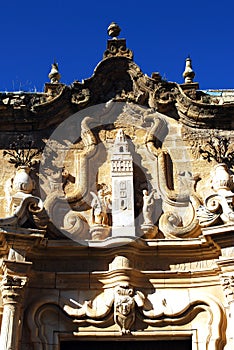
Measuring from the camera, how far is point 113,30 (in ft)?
33.0

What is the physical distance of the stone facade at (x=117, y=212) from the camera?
311 inches

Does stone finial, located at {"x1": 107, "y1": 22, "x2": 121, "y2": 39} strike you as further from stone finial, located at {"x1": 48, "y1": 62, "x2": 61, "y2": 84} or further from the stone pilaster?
the stone pilaster

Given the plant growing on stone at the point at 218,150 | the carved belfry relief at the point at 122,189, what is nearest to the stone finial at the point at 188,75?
the plant growing on stone at the point at 218,150

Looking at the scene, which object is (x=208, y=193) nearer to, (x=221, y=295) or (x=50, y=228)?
(x=221, y=295)

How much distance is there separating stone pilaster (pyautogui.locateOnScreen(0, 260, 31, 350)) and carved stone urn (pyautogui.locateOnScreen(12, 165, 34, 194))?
3.75 feet

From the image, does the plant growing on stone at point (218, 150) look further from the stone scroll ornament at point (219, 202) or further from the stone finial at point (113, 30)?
the stone finial at point (113, 30)

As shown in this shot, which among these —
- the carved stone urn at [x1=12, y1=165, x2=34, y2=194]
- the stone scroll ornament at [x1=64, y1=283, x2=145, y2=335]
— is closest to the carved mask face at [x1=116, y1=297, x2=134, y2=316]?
the stone scroll ornament at [x1=64, y1=283, x2=145, y2=335]

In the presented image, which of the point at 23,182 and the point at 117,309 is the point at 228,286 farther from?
the point at 23,182

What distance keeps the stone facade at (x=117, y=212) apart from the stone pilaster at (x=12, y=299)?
1 cm

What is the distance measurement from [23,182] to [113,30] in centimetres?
312

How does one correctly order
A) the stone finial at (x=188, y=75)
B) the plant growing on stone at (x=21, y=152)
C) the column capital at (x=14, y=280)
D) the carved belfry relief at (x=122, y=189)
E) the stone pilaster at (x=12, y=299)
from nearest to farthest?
the stone pilaster at (x=12, y=299) < the column capital at (x=14, y=280) < the carved belfry relief at (x=122, y=189) < the plant growing on stone at (x=21, y=152) < the stone finial at (x=188, y=75)

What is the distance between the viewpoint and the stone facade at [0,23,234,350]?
25.9ft

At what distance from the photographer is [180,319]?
7945mm

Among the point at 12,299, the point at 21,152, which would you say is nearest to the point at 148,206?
the point at 21,152
